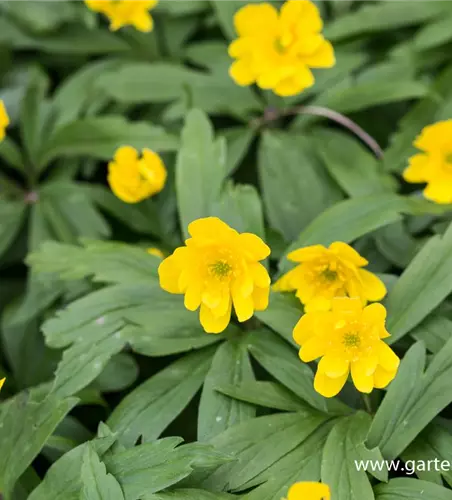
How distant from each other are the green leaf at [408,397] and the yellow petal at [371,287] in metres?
0.11

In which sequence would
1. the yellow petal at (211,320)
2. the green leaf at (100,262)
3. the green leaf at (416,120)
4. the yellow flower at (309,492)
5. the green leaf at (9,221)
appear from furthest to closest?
the green leaf at (9,221), the green leaf at (416,120), the green leaf at (100,262), the yellow petal at (211,320), the yellow flower at (309,492)

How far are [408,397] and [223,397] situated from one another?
319 millimetres

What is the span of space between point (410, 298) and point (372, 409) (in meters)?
0.21

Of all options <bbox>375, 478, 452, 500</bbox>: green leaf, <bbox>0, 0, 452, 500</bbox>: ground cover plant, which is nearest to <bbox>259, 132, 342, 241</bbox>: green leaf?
<bbox>0, 0, 452, 500</bbox>: ground cover plant

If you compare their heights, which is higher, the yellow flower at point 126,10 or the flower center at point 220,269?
the yellow flower at point 126,10

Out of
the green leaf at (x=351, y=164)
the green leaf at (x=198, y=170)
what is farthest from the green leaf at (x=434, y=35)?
the green leaf at (x=198, y=170)

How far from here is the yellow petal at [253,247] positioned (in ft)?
3.39

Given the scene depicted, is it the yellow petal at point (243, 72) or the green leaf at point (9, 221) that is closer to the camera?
the yellow petal at point (243, 72)

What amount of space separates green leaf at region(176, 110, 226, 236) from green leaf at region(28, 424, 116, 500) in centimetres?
45

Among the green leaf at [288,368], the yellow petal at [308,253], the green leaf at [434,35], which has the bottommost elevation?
the green leaf at [288,368]

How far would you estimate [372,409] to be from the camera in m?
1.21

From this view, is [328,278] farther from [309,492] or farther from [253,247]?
[309,492]

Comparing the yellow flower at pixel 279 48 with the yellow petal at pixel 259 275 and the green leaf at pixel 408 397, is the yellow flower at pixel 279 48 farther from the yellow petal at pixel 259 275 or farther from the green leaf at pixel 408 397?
the green leaf at pixel 408 397

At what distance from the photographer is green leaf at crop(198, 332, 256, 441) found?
117cm
